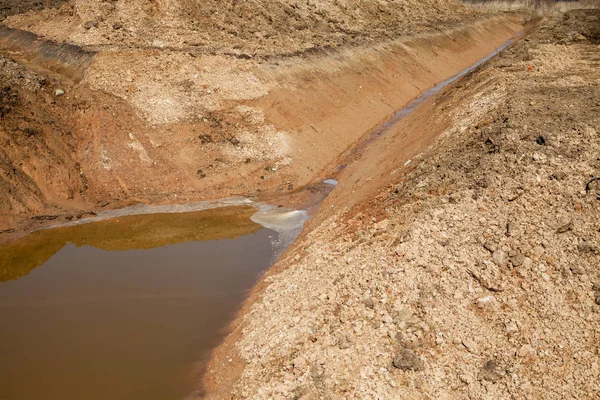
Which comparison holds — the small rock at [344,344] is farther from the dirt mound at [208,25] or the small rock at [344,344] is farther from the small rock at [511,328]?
the dirt mound at [208,25]

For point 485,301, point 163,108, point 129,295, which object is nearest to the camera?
point 485,301

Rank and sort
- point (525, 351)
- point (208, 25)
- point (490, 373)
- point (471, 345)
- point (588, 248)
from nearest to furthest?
point (490, 373), point (525, 351), point (471, 345), point (588, 248), point (208, 25)

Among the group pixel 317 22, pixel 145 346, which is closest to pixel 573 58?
pixel 317 22

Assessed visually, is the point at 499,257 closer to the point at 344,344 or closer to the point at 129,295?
the point at 344,344

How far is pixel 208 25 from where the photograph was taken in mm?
24281

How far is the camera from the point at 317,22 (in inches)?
1141

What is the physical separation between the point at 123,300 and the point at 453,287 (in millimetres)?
6957

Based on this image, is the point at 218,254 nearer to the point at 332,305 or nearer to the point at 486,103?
the point at 332,305

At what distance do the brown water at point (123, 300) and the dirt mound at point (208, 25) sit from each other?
10207mm

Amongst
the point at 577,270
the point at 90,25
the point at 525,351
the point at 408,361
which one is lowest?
the point at 525,351

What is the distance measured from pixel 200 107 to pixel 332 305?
1242 cm

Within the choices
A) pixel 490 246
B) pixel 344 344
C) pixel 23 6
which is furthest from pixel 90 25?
pixel 490 246

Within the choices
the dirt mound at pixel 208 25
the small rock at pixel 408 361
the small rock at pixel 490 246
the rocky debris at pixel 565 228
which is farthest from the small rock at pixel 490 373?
the dirt mound at pixel 208 25

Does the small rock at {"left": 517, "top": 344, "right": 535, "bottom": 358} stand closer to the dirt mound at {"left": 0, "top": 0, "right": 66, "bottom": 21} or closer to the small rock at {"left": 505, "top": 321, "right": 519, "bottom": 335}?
the small rock at {"left": 505, "top": 321, "right": 519, "bottom": 335}
